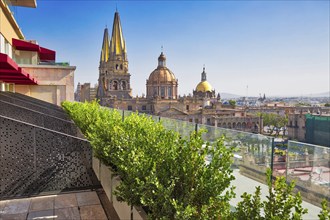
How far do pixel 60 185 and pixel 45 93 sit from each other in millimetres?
18870

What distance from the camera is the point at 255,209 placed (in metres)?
2.56

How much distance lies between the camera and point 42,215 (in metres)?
5.78

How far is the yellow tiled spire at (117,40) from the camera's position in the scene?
64312 mm

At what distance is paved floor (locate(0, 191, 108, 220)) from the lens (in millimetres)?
5762

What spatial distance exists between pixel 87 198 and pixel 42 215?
1.18 metres

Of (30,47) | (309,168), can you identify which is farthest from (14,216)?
(30,47)

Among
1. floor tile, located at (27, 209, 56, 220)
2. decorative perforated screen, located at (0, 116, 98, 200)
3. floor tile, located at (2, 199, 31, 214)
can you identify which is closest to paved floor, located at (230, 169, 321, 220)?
floor tile, located at (27, 209, 56, 220)

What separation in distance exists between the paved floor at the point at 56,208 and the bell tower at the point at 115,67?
61.4 meters

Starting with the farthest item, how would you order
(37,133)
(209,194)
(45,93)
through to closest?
(45,93) → (37,133) → (209,194)

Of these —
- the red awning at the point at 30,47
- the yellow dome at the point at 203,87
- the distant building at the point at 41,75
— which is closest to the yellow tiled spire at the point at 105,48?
the yellow dome at the point at 203,87

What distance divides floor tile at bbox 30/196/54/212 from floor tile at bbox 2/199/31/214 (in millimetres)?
112

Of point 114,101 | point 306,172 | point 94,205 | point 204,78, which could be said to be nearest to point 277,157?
point 306,172

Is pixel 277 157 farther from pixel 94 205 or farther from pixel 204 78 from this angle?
pixel 204 78

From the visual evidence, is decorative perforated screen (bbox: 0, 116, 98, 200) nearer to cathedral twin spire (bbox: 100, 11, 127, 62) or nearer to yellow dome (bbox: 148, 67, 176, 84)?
cathedral twin spire (bbox: 100, 11, 127, 62)
